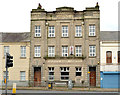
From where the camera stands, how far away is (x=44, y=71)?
4094 cm

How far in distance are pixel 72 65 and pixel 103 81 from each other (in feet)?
16.4

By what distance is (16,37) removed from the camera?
4406 centimetres

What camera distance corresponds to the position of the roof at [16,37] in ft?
142

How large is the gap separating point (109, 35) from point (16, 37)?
575 inches

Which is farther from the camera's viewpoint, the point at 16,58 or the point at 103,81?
the point at 16,58

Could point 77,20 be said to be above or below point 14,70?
above

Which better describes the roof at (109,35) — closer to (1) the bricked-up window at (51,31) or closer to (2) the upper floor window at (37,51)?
(1) the bricked-up window at (51,31)

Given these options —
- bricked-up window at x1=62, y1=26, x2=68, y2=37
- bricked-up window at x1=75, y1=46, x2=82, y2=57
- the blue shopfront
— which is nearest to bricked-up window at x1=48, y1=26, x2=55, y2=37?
bricked-up window at x1=62, y1=26, x2=68, y2=37

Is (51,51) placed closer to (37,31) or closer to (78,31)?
(37,31)

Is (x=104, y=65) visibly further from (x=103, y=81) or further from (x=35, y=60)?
(x=35, y=60)

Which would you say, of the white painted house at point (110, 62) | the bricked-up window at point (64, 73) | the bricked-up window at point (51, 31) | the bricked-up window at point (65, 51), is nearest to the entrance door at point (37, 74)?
the bricked-up window at point (64, 73)

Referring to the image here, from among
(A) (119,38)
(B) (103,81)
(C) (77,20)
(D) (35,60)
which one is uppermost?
(C) (77,20)

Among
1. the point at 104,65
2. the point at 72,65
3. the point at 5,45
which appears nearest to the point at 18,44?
the point at 5,45

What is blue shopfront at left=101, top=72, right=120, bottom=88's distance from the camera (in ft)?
131
